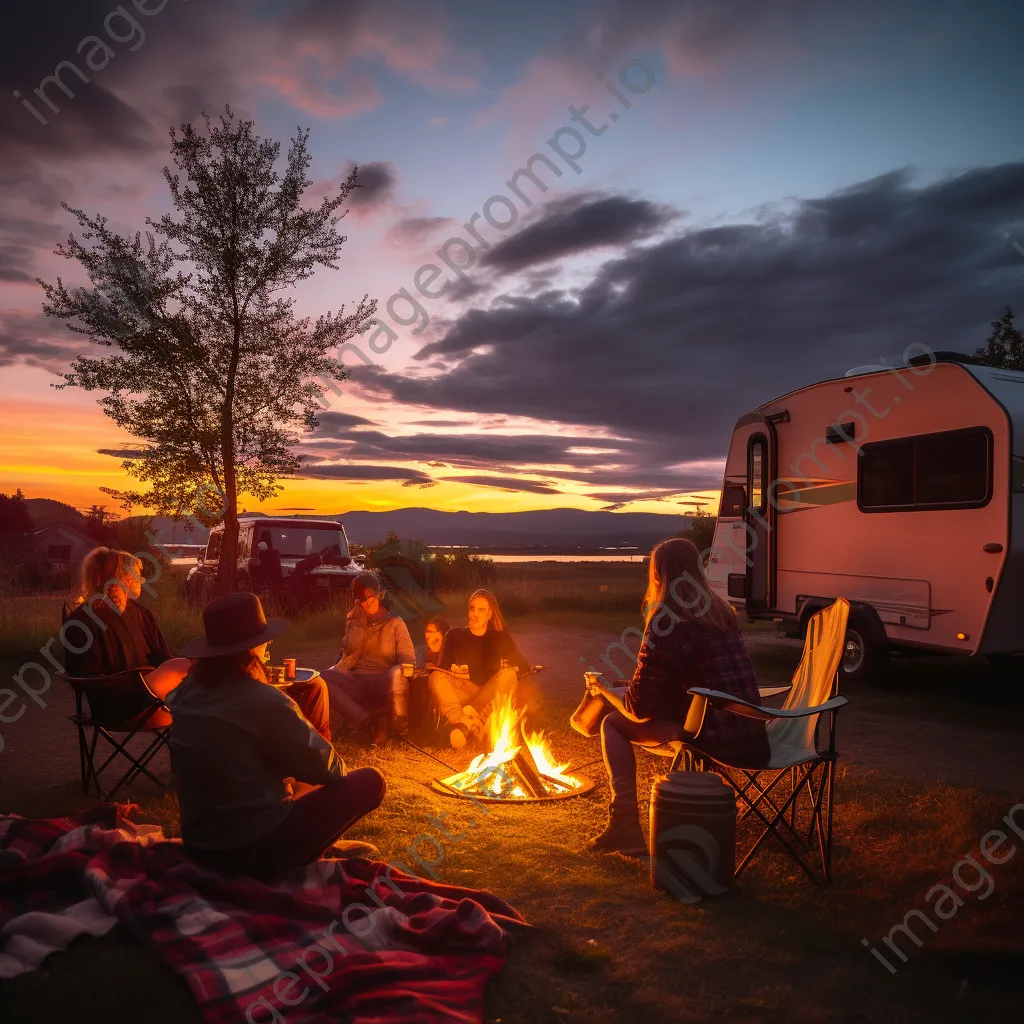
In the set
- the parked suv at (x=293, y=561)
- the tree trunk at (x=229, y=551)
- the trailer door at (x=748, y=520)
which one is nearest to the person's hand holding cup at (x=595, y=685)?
the trailer door at (x=748, y=520)

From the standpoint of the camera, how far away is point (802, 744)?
13.8ft

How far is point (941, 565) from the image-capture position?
743 cm

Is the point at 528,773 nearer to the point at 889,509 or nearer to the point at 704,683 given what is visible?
the point at 704,683

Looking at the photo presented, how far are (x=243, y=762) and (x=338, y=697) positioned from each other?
121 inches

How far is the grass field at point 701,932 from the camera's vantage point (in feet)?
9.04

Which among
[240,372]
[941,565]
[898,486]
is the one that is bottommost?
[941,565]

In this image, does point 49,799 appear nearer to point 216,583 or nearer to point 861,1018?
point 861,1018

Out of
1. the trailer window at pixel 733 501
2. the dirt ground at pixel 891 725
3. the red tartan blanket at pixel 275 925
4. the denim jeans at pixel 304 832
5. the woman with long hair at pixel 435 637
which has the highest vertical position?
the trailer window at pixel 733 501

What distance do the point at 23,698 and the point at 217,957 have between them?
658cm

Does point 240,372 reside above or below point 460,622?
above

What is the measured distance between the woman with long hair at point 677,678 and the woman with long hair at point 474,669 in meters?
2.08

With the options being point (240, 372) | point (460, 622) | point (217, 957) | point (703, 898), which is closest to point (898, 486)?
point (703, 898)

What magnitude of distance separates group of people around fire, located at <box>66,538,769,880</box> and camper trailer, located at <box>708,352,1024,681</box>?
154 inches

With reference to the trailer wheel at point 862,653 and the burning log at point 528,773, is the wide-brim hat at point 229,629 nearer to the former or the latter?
the burning log at point 528,773
